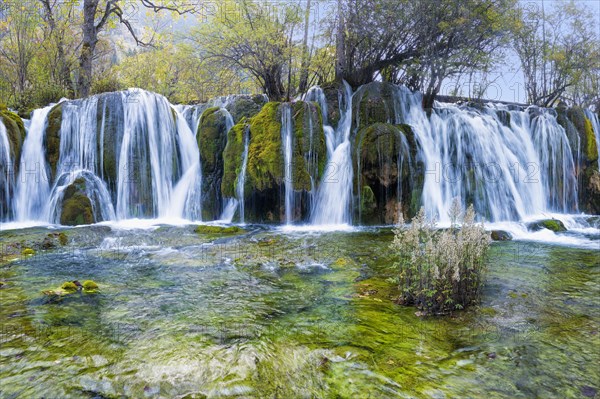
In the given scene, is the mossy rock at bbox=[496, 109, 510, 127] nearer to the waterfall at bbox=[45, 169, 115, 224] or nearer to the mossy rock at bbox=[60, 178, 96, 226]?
the waterfall at bbox=[45, 169, 115, 224]

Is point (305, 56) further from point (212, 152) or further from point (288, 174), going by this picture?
point (288, 174)

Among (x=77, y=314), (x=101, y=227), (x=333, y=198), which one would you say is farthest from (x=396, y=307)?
(x=101, y=227)

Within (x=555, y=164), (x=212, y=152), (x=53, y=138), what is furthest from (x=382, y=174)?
(x=53, y=138)

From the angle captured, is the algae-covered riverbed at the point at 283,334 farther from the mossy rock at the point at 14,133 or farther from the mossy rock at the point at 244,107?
the mossy rock at the point at 244,107

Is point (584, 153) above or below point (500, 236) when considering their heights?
above

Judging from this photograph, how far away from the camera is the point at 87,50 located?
18.1 metres

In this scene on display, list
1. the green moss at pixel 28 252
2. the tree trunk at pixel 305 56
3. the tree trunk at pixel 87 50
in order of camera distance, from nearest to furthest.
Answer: the green moss at pixel 28 252 → the tree trunk at pixel 305 56 → the tree trunk at pixel 87 50

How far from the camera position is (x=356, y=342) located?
3.67m

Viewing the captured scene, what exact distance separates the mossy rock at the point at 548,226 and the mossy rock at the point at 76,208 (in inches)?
545

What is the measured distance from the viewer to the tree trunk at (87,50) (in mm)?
17906

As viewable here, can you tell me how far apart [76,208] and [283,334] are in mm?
10867

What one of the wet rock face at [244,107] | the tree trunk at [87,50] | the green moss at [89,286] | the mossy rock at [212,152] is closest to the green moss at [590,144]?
the wet rock face at [244,107]

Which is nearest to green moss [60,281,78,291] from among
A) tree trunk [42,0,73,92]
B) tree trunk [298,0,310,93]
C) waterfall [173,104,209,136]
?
waterfall [173,104,209,136]

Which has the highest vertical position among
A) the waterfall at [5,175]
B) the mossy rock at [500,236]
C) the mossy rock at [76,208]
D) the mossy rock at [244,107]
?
the mossy rock at [244,107]
